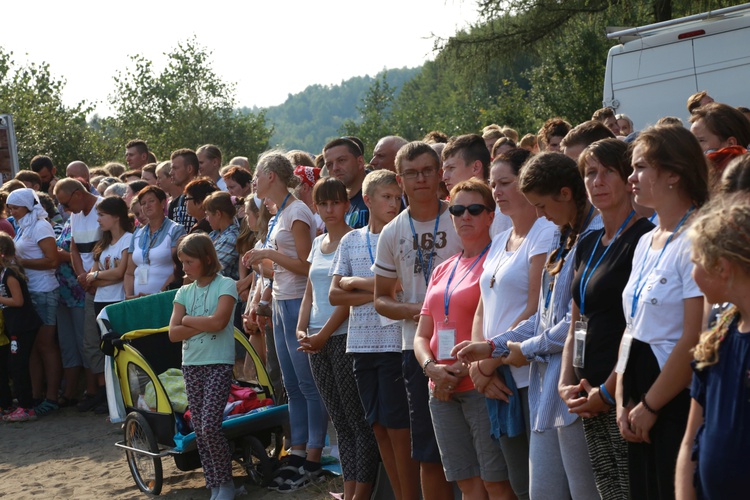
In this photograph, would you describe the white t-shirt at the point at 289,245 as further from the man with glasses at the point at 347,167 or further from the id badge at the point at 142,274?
the id badge at the point at 142,274

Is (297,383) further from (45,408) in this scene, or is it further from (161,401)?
(45,408)

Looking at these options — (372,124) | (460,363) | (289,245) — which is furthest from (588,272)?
(372,124)

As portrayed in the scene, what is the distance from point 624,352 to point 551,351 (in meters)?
0.54

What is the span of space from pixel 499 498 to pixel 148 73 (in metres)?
31.5

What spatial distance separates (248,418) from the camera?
21.2 ft

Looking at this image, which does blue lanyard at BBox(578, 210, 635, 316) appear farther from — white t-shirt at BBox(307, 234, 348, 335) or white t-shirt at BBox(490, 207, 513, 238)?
white t-shirt at BBox(307, 234, 348, 335)

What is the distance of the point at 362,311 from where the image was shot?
17.2 feet

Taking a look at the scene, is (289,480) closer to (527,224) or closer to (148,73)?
(527,224)

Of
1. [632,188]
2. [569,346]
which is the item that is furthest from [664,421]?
[632,188]

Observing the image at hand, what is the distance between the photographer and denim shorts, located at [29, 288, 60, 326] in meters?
10.0

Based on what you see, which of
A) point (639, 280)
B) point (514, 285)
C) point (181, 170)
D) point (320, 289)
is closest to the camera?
point (639, 280)

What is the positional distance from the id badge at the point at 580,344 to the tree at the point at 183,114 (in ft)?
88.5

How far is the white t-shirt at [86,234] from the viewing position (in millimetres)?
9703

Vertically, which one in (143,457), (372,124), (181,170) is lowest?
(143,457)
